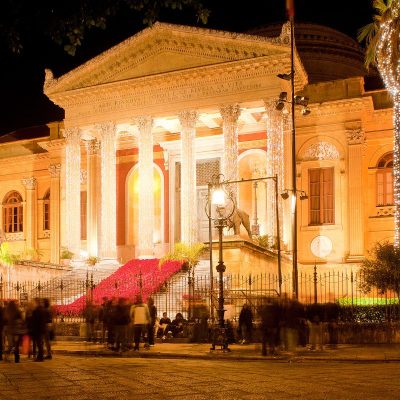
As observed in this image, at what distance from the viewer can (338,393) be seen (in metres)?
10.8

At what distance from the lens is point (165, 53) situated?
114ft

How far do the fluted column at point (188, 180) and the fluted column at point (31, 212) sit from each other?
14.4 m

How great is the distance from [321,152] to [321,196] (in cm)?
214

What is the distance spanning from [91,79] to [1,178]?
14.1 m

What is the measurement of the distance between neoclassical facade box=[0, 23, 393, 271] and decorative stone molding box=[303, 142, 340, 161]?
5cm

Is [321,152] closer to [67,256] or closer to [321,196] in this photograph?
[321,196]

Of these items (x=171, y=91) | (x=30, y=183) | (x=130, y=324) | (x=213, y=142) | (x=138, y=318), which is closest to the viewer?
(x=138, y=318)

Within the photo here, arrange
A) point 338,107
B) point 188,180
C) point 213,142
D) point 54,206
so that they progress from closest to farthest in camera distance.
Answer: point 188,180 → point 338,107 → point 213,142 → point 54,206

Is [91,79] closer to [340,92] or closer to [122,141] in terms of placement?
[122,141]

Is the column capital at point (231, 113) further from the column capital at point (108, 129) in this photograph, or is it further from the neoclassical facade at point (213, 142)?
the column capital at point (108, 129)

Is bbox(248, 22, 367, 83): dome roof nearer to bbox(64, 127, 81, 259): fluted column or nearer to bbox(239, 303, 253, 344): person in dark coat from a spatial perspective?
bbox(64, 127, 81, 259): fluted column

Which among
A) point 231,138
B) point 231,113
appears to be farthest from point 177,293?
point 231,113

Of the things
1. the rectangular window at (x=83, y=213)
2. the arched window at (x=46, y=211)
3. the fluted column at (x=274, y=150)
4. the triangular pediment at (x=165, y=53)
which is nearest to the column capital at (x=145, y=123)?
the triangular pediment at (x=165, y=53)

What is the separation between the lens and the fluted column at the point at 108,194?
3509cm
